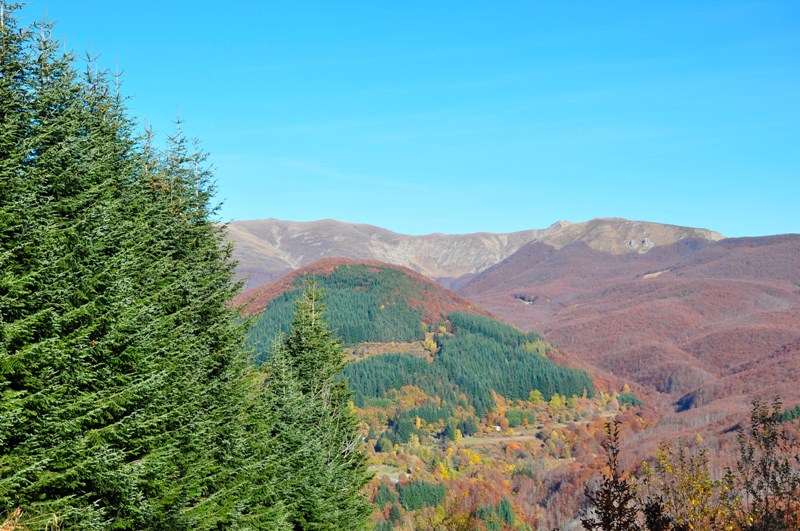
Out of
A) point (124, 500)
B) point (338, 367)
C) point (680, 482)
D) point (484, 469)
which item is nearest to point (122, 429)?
point (124, 500)

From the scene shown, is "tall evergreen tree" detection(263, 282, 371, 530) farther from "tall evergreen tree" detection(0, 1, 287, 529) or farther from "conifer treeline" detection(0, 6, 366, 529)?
"tall evergreen tree" detection(0, 1, 287, 529)

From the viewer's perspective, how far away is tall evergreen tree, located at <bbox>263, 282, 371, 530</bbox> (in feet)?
93.0

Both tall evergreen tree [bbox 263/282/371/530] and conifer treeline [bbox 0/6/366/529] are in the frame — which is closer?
conifer treeline [bbox 0/6/366/529]

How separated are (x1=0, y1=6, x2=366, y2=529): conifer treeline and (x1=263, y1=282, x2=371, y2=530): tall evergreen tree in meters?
3.35

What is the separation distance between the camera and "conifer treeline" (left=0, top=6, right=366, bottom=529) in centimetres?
1330

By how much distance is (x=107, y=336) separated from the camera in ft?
48.8

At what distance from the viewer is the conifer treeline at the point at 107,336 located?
1330 cm

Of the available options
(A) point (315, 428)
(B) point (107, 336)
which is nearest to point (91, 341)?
(B) point (107, 336)

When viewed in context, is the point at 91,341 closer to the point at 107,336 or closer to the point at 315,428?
the point at 107,336

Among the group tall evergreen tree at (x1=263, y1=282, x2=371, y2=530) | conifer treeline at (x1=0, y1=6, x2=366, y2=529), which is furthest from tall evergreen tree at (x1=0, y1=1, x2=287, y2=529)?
tall evergreen tree at (x1=263, y1=282, x2=371, y2=530)

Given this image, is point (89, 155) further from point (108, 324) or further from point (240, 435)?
point (240, 435)

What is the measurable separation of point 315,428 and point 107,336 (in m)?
17.7

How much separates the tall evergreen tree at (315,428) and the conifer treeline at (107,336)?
335 cm

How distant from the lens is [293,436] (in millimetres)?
→ 27953
